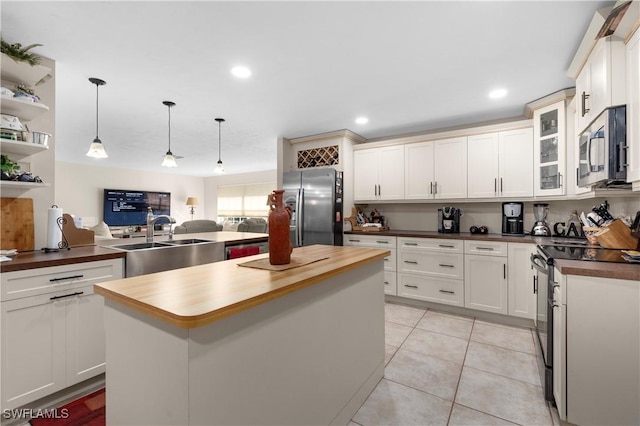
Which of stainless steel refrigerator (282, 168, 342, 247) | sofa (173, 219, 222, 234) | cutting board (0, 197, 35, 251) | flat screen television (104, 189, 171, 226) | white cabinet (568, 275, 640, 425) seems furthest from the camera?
flat screen television (104, 189, 171, 226)

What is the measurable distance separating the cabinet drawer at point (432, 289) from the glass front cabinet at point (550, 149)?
1363 mm

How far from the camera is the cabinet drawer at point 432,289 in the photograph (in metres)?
3.29

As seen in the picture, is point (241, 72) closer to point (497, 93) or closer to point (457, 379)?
point (497, 93)

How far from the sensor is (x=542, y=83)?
8.65ft

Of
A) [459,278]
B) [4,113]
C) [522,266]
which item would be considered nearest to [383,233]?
[459,278]

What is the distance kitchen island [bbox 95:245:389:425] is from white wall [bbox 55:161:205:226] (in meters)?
7.77

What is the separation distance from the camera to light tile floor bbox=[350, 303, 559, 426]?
1.67m

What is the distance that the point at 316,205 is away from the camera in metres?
4.12

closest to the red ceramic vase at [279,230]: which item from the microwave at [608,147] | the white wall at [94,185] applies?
the microwave at [608,147]

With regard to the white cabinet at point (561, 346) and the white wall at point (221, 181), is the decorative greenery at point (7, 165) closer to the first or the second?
the white cabinet at point (561, 346)

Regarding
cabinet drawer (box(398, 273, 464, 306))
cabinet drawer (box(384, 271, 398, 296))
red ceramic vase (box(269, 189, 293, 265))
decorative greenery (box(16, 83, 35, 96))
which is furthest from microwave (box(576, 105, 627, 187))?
decorative greenery (box(16, 83, 35, 96))

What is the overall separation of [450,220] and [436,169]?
0.70 m

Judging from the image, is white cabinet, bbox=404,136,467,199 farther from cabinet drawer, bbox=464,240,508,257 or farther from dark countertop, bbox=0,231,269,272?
dark countertop, bbox=0,231,269,272

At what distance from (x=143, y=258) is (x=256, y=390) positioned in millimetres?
1622
